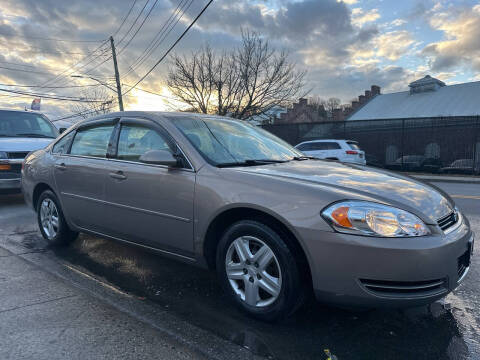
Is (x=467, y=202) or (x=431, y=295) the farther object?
(x=467, y=202)

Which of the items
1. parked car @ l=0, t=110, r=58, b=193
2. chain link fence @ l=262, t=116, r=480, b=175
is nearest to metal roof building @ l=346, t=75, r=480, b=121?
chain link fence @ l=262, t=116, r=480, b=175

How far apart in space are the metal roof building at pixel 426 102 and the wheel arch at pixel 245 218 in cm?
3121

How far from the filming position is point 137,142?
11.7 feet

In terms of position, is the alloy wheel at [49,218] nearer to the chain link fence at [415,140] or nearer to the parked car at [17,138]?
the parked car at [17,138]

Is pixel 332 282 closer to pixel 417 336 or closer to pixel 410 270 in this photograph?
pixel 410 270

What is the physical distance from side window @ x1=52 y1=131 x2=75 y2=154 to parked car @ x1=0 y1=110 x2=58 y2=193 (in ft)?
10.5

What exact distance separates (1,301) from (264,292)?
2154 mm

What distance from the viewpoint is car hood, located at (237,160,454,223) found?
2.44 metres

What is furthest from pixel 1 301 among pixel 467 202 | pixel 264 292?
pixel 467 202

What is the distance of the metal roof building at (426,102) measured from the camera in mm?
30600

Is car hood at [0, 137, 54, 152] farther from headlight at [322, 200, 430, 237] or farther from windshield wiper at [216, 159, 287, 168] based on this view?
headlight at [322, 200, 430, 237]

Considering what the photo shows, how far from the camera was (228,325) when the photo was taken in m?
2.61

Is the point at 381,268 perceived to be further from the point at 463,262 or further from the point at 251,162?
the point at 251,162

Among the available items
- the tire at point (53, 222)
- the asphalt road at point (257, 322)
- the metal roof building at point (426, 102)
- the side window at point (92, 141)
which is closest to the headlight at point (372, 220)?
the asphalt road at point (257, 322)
